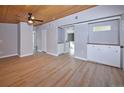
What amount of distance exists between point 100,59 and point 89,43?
0.95 m

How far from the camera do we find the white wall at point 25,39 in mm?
6650

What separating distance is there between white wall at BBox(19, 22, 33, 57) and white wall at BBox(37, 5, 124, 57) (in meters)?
1.35

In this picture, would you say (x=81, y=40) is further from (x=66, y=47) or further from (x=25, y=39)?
(x=25, y=39)

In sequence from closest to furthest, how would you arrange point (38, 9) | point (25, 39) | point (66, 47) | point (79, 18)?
1. point (38, 9)
2. point (79, 18)
3. point (25, 39)
4. point (66, 47)

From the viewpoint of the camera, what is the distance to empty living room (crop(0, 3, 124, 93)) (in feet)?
10.1

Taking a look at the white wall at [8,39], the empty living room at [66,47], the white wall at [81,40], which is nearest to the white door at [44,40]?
the empty living room at [66,47]

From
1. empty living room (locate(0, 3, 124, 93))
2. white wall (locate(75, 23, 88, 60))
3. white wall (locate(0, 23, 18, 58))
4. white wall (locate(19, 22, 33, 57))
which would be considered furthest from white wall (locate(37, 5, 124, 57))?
white wall (locate(0, 23, 18, 58))

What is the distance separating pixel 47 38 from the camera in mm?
7938

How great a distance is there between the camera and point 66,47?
801 centimetres

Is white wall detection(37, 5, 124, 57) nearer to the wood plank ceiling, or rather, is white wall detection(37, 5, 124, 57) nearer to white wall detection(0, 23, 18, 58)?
the wood plank ceiling

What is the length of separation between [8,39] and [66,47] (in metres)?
4.14

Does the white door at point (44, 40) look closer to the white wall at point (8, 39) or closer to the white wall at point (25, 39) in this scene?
the white wall at point (25, 39)

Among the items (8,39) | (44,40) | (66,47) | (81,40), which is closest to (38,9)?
(81,40)

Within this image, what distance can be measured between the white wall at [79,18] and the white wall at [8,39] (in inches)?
91.7
